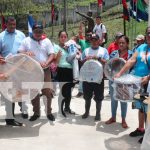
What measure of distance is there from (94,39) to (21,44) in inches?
49.1

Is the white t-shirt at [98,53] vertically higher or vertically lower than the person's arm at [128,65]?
higher

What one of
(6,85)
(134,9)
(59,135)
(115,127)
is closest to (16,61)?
(6,85)

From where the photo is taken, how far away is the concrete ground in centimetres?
608

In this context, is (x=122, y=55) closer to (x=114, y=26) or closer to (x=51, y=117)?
(x=51, y=117)

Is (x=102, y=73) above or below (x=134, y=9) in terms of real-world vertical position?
below

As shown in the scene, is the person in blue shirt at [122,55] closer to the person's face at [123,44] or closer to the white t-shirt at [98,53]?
the person's face at [123,44]

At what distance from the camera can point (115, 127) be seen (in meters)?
7.03

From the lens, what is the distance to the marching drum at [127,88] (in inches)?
233

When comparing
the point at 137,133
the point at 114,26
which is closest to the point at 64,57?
the point at 137,133

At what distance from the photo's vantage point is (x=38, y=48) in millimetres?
6863

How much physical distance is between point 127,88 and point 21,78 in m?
1.72

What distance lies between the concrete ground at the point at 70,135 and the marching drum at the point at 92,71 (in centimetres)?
81

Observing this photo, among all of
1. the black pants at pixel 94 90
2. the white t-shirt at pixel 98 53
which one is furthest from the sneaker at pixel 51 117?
the white t-shirt at pixel 98 53

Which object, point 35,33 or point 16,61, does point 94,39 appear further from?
point 16,61
